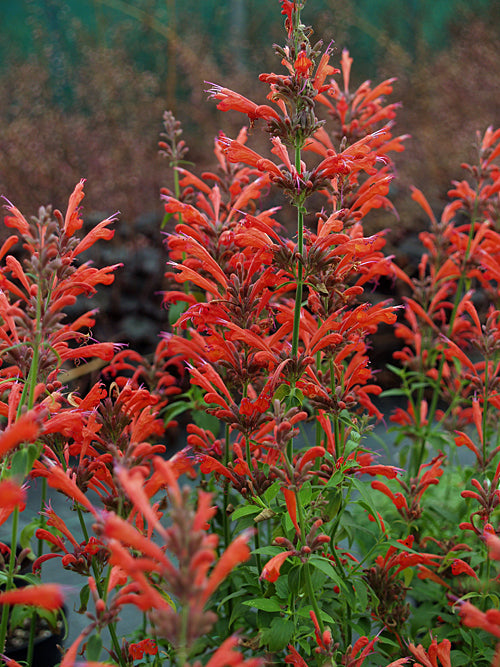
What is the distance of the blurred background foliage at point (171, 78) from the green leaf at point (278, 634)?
15.5 ft

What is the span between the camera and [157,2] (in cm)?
890

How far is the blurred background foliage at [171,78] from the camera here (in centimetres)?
614

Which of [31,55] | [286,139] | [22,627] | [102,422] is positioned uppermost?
[31,55]

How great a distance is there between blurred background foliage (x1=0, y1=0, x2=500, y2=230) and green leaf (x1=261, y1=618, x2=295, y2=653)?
4711 millimetres

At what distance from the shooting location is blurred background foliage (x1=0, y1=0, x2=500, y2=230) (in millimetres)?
6141

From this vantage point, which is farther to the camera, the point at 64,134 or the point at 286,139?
the point at 64,134

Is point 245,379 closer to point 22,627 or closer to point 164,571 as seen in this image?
point 164,571

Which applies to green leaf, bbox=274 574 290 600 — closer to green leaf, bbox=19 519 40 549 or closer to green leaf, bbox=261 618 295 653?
green leaf, bbox=261 618 295 653

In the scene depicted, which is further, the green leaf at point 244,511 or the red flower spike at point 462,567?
the red flower spike at point 462,567

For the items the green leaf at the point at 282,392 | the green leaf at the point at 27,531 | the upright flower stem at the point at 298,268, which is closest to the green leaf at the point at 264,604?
the green leaf at the point at 282,392

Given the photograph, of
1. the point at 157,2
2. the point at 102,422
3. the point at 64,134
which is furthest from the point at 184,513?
the point at 157,2

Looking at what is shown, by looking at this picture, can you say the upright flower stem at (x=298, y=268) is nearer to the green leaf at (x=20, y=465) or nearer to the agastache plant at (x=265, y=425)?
the agastache plant at (x=265, y=425)

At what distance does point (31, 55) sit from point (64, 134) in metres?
2.29

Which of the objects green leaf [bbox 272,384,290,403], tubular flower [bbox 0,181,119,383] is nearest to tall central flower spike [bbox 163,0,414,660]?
green leaf [bbox 272,384,290,403]
